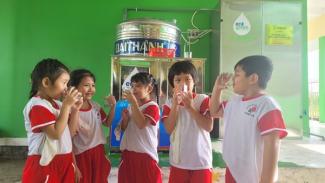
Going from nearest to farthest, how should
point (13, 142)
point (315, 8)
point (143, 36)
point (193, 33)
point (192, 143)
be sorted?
point (192, 143), point (143, 36), point (13, 142), point (193, 33), point (315, 8)

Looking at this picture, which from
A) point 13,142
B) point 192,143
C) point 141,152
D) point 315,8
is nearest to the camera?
point 192,143

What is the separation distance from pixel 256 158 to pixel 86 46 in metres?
2.44

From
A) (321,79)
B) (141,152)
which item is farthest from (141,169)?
(321,79)

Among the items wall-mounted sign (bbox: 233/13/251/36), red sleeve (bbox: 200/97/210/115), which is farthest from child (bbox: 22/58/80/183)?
wall-mounted sign (bbox: 233/13/251/36)

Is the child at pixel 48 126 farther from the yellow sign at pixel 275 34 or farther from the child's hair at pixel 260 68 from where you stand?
the yellow sign at pixel 275 34

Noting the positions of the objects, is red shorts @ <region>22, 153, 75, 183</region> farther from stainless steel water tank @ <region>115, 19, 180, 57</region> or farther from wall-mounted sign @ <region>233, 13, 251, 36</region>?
wall-mounted sign @ <region>233, 13, 251, 36</region>

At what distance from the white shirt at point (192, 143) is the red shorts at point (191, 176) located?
2 centimetres

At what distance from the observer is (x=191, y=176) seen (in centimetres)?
129

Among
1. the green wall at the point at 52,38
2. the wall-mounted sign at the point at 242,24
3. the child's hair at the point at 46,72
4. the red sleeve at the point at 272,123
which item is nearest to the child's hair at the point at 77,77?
the child's hair at the point at 46,72

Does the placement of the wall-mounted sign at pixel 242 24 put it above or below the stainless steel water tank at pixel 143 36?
above

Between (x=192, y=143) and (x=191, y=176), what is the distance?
5.7 inches

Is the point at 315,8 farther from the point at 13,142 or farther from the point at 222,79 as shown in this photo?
the point at 13,142

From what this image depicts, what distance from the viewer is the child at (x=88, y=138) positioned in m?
1.40

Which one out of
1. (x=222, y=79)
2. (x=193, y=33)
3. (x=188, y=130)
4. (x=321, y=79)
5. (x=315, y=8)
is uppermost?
(x=315, y=8)
